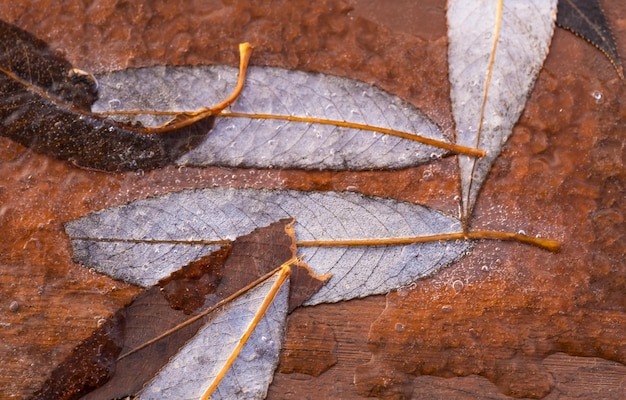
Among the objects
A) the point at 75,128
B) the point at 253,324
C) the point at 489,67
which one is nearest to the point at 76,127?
the point at 75,128

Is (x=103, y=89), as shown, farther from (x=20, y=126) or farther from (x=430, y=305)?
(x=430, y=305)

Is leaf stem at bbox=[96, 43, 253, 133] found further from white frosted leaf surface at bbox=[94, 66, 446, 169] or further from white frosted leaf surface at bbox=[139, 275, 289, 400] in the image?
white frosted leaf surface at bbox=[139, 275, 289, 400]

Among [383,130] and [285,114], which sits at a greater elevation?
[285,114]

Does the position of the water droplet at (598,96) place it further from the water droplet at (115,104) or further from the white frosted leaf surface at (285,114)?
the water droplet at (115,104)

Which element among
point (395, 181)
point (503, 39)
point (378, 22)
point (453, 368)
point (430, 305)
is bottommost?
point (453, 368)

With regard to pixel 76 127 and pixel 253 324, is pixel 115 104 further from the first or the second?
pixel 253 324

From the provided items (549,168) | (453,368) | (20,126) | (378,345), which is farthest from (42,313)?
(549,168)
